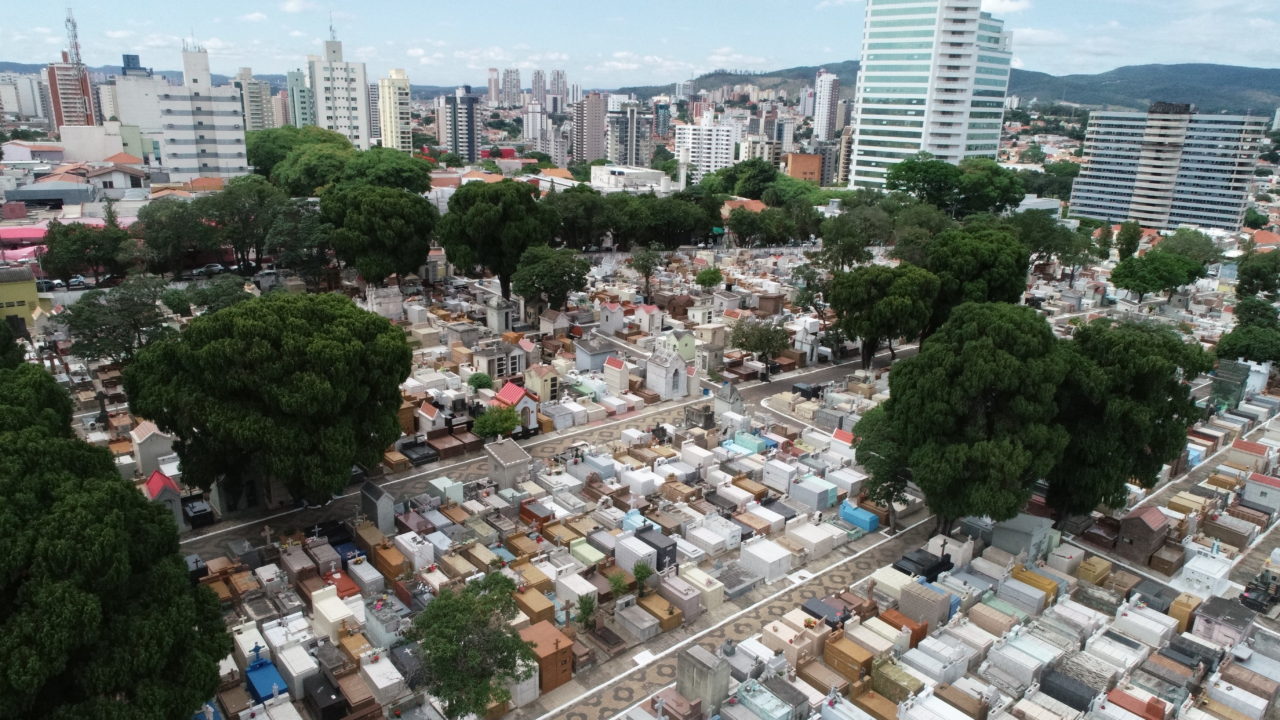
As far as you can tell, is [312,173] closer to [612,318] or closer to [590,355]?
[612,318]

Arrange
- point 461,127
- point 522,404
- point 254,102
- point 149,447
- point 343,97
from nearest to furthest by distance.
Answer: point 149,447 → point 522,404 → point 343,97 → point 254,102 → point 461,127

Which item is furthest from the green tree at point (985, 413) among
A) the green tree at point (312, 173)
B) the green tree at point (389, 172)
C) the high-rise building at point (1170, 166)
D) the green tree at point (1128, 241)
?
the high-rise building at point (1170, 166)

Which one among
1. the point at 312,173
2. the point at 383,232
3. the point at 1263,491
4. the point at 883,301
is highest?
the point at 312,173

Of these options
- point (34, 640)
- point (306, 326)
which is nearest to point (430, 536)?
point (306, 326)

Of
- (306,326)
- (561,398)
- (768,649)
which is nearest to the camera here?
(768,649)

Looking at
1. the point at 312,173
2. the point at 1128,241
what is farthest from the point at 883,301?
the point at 312,173

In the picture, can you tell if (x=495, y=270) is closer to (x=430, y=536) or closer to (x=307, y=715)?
(x=430, y=536)

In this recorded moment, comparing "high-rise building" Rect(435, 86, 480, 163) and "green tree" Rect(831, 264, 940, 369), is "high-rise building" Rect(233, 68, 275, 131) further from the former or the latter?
"green tree" Rect(831, 264, 940, 369)
